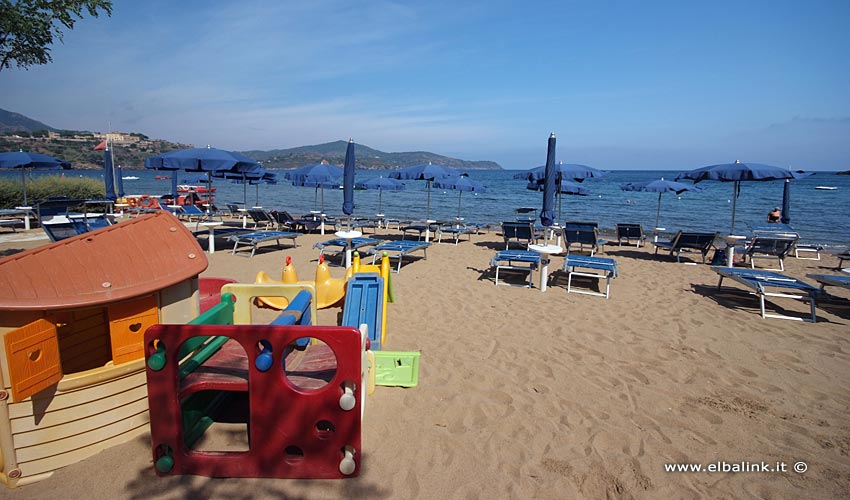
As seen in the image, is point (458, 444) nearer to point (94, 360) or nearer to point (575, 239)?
point (94, 360)

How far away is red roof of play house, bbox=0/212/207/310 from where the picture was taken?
233cm

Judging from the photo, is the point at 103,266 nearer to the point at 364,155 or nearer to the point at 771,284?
the point at 771,284

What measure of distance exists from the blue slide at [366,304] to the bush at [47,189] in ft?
55.0

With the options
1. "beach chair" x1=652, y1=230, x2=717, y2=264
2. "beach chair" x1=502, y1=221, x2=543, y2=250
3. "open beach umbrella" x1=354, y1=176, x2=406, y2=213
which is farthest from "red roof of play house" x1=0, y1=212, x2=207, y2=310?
"open beach umbrella" x1=354, y1=176, x2=406, y2=213

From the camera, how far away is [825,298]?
6711 millimetres

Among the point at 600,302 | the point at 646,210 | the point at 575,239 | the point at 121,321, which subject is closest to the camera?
the point at 121,321

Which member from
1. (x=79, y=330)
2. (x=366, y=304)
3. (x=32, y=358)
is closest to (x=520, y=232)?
(x=366, y=304)

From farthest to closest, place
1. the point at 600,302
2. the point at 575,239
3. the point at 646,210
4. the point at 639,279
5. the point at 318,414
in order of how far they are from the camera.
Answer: the point at 646,210, the point at 575,239, the point at 639,279, the point at 600,302, the point at 318,414

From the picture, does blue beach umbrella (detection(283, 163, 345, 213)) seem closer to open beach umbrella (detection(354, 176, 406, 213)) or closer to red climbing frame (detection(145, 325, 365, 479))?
open beach umbrella (detection(354, 176, 406, 213))

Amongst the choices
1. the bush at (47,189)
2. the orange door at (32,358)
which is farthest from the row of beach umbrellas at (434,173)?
the orange door at (32,358)

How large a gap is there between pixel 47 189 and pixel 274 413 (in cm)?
1962

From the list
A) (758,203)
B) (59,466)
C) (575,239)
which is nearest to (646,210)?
(758,203)

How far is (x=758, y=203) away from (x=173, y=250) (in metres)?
41.0

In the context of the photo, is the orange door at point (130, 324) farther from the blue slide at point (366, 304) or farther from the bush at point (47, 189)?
the bush at point (47, 189)
